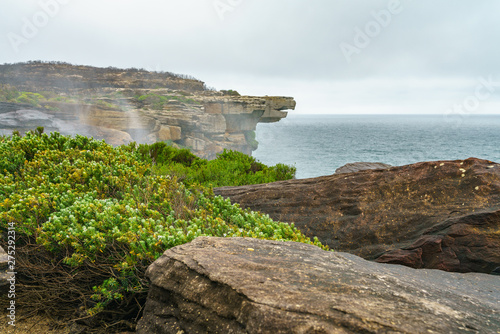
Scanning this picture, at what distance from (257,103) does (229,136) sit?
18.2 ft

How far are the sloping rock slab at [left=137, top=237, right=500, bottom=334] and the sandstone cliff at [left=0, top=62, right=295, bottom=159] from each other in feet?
90.8

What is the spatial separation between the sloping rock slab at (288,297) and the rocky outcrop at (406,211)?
143 centimetres

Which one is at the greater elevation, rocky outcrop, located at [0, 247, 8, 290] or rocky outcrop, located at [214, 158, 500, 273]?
rocky outcrop, located at [214, 158, 500, 273]

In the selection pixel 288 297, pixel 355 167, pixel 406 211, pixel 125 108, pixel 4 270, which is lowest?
pixel 4 270

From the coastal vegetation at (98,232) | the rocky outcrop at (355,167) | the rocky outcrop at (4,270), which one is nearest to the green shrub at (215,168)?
the rocky outcrop at (355,167)

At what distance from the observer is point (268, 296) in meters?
2.30

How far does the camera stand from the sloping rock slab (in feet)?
6.88

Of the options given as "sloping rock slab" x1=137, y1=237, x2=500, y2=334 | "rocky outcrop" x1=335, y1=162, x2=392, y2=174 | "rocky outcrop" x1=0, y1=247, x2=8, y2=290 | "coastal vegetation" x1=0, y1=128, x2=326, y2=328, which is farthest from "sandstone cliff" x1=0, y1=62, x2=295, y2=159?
"sloping rock slab" x1=137, y1=237, x2=500, y2=334

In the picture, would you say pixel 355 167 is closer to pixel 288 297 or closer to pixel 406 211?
pixel 406 211

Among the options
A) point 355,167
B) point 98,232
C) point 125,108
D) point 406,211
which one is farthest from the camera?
point 125,108

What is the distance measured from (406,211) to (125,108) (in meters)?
35.9

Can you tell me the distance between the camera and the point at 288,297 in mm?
2285

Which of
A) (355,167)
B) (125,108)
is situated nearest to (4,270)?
(355,167)

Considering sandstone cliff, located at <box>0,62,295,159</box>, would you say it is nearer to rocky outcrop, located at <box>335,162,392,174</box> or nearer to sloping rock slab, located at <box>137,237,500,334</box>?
rocky outcrop, located at <box>335,162,392,174</box>
